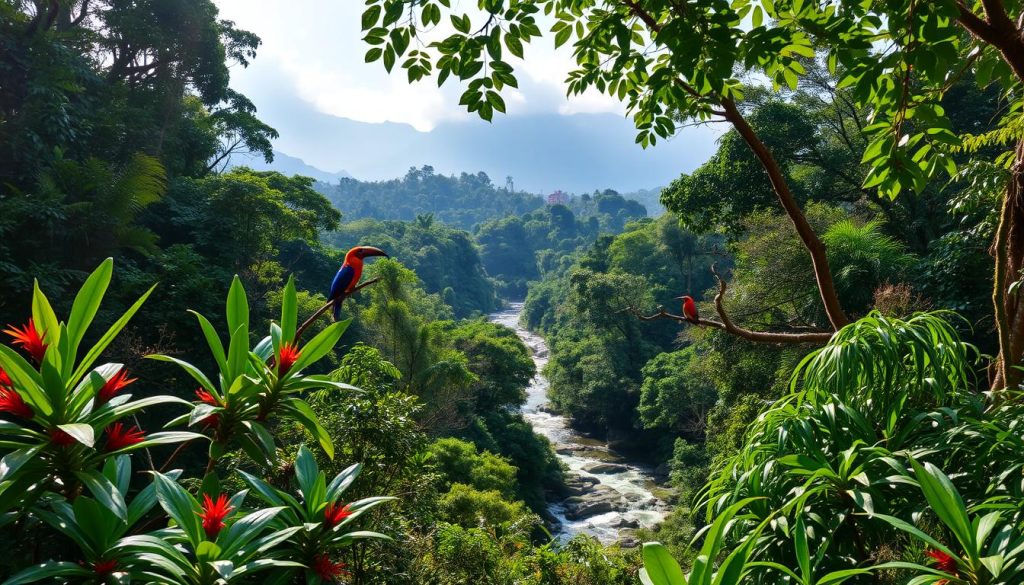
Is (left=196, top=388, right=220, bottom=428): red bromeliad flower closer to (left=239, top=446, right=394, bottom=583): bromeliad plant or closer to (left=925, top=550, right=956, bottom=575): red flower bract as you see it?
(left=239, top=446, right=394, bottom=583): bromeliad plant

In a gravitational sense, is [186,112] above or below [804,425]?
above

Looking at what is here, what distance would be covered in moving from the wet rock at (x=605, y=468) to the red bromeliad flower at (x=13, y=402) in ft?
58.4

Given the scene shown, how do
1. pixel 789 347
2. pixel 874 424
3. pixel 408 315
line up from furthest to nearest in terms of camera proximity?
1. pixel 408 315
2. pixel 789 347
3. pixel 874 424

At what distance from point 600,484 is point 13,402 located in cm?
1679

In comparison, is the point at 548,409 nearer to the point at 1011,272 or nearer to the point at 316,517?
the point at 1011,272

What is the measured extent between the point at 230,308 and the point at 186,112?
18079 mm

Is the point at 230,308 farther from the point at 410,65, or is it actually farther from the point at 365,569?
the point at 365,569

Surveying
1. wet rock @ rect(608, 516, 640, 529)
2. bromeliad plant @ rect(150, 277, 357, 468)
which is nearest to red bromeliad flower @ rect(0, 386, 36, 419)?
bromeliad plant @ rect(150, 277, 357, 468)

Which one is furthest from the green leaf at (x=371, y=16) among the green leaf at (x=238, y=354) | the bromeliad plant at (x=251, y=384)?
the green leaf at (x=238, y=354)

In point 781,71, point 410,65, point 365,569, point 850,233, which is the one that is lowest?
point 365,569

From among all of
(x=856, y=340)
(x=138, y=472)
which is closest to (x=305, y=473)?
(x=138, y=472)

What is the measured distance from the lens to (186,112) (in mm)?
16062

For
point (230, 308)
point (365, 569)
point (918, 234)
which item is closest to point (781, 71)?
point (230, 308)

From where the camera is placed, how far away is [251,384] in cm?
120
